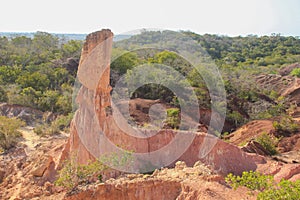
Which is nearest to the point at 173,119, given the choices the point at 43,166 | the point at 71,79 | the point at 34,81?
the point at 43,166

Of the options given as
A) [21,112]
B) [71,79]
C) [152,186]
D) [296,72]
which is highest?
[296,72]

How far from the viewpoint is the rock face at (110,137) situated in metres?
10.9

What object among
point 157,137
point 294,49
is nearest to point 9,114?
point 157,137

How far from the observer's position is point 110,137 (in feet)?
38.2

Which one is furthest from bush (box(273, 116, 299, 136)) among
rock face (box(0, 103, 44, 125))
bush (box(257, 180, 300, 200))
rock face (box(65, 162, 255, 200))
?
rock face (box(0, 103, 44, 125))

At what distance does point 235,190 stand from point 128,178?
3.59 m

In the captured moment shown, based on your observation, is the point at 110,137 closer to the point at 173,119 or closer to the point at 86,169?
the point at 86,169

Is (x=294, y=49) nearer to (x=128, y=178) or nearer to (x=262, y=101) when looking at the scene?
(x=262, y=101)

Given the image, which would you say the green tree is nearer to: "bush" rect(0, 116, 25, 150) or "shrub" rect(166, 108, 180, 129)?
"bush" rect(0, 116, 25, 150)

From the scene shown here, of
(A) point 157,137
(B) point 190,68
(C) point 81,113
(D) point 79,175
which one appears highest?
(B) point 190,68

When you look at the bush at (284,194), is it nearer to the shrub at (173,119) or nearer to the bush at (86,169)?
the bush at (86,169)

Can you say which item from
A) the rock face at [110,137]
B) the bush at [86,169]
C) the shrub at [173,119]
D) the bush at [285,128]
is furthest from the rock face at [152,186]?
the bush at [285,128]

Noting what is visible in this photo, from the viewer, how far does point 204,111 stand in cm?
2748

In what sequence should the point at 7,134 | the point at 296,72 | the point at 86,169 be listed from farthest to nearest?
the point at 296,72 → the point at 7,134 → the point at 86,169
